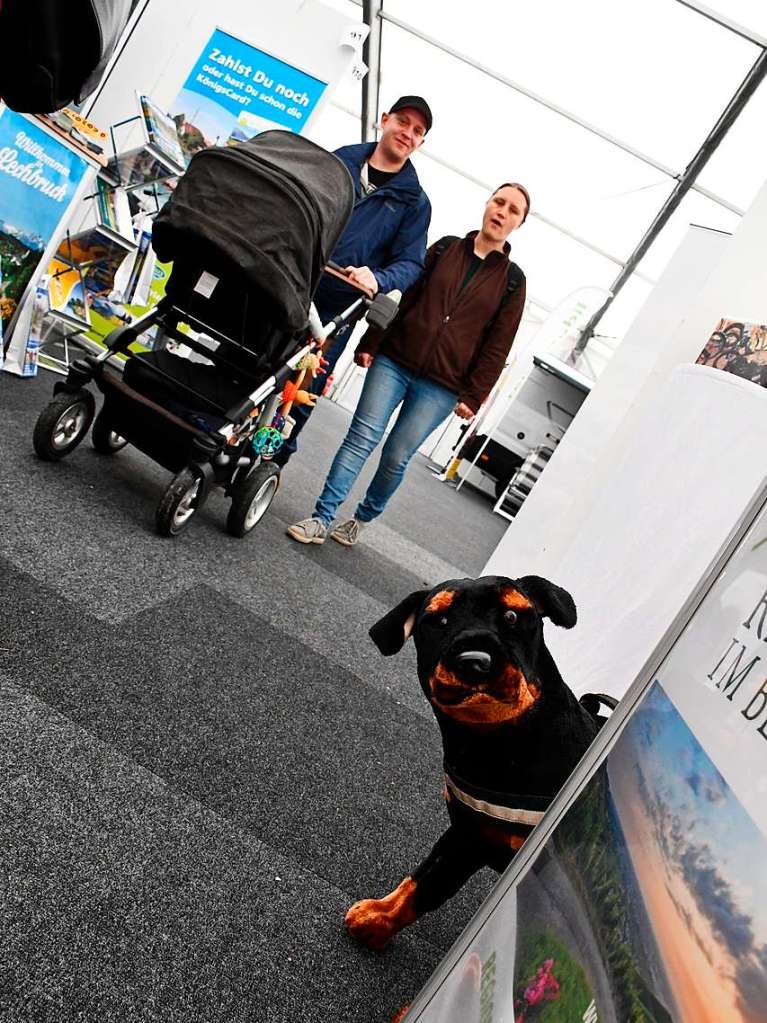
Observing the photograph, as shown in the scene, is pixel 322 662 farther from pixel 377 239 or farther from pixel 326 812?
pixel 377 239

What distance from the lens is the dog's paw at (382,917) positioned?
1.18 m

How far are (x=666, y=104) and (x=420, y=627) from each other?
7268mm

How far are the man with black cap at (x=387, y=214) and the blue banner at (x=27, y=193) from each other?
1.13 meters

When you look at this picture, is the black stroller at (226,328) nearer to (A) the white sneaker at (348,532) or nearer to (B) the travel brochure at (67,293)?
(A) the white sneaker at (348,532)

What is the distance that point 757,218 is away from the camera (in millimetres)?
1871

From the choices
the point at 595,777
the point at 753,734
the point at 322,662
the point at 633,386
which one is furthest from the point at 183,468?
the point at 753,734

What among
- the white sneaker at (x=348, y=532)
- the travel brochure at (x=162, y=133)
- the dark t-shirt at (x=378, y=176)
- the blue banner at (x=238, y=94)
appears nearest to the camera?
the dark t-shirt at (x=378, y=176)

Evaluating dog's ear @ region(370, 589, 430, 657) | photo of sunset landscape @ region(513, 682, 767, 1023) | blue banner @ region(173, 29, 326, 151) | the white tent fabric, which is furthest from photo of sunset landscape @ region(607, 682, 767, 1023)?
the white tent fabric

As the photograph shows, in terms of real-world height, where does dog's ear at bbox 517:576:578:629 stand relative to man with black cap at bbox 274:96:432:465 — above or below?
below

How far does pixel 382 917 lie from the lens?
1.20 metres

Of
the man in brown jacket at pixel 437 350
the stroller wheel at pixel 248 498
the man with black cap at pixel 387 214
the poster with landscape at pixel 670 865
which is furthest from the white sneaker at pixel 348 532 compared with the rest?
the poster with landscape at pixel 670 865

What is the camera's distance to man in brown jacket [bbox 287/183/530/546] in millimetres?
2945

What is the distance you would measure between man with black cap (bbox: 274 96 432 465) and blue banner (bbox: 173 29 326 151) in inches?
64.5

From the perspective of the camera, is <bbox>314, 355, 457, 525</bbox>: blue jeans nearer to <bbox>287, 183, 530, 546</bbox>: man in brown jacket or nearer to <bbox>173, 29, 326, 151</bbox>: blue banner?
<bbox>287, 183, 530, 546</bbox>: man in brown jacket
